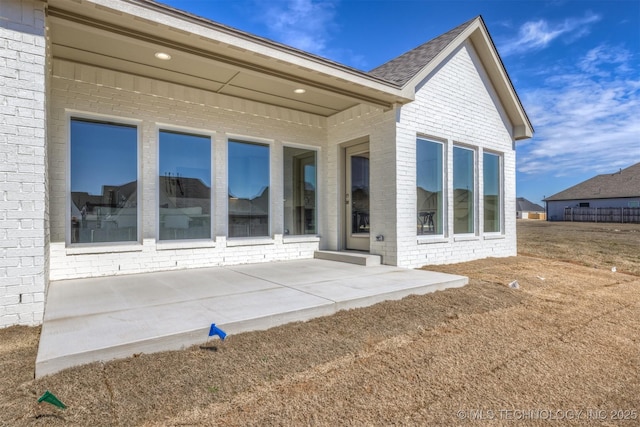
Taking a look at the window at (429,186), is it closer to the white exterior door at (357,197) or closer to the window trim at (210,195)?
the white exterior door at (357,197)

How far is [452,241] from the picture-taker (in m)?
7.43

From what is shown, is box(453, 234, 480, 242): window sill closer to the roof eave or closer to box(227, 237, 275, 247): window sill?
the roof eave

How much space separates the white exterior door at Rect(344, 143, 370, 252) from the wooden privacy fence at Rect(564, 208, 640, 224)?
3475 centimetres

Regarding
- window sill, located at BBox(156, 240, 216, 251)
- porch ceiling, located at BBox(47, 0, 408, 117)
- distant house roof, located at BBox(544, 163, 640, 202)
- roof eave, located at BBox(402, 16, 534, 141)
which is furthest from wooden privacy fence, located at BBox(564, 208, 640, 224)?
Result: window sill, located at BBox(156, 240, 216, 251)

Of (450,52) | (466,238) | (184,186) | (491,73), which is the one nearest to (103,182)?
(184,186)

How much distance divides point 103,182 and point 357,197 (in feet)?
15.6

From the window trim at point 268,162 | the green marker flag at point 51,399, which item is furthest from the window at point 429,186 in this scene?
the green marker flag at point 51,399

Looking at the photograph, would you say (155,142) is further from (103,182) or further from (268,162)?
(268,162)

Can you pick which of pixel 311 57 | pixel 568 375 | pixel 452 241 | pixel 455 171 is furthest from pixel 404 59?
pixel 568 375

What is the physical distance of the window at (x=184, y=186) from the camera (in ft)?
19.0

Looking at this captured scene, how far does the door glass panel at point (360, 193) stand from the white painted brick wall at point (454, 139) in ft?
3.39

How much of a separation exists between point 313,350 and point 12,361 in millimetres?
2247

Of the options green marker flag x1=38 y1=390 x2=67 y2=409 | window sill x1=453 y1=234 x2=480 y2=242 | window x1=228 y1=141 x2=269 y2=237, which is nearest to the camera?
green marker flag x1=38 y1=390 x2=67 y2=409

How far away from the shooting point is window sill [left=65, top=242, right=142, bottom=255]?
16.2ft
